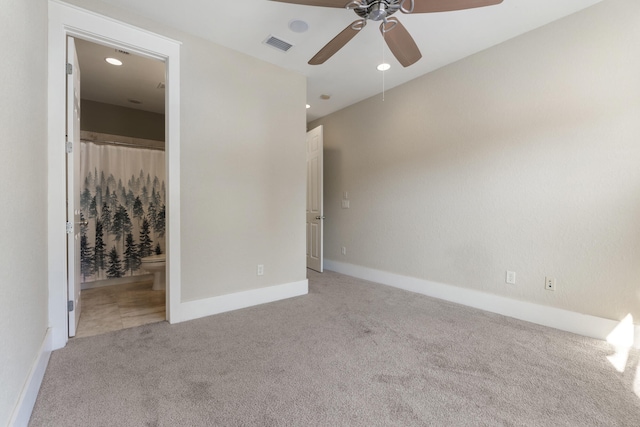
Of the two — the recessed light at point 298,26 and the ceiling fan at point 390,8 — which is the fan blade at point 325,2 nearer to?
the ceiling fan at point 390,8

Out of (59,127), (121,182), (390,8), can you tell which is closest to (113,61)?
(59,127)

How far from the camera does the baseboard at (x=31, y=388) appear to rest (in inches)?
46.1

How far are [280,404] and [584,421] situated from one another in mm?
1457

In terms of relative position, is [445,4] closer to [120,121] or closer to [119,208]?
[119,208]

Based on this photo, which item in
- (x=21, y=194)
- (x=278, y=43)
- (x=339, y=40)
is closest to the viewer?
(x=21, y=194)

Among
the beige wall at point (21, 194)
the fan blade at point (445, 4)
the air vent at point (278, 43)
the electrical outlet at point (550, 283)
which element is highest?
the air vent at point (278, 43)

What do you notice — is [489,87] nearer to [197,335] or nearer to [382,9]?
[382,9]

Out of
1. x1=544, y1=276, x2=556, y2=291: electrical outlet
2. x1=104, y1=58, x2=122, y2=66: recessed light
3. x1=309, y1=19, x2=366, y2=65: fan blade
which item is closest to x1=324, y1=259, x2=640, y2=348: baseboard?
x1=544, y1=276, x2=556, y2=291: electrical outlet

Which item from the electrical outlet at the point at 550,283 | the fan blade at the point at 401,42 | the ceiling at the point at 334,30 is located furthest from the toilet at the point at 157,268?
the electrical outlet at the point at 550,283

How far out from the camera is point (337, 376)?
1.66 m

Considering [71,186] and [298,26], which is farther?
[298,26]

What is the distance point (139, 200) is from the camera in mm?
4113

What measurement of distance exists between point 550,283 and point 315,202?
304 centimetres

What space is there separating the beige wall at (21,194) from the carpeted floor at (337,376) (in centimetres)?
36
